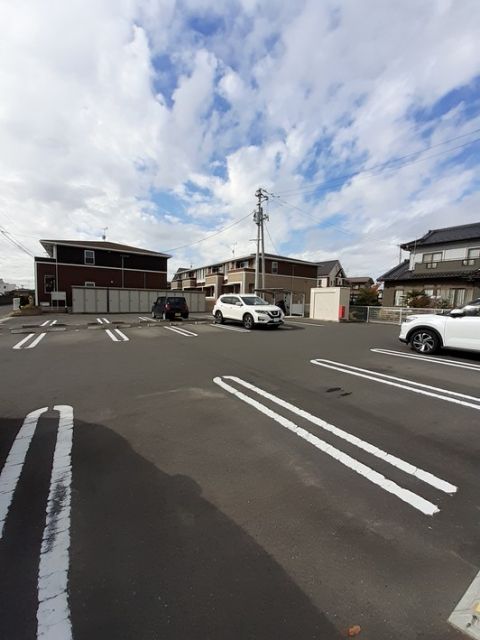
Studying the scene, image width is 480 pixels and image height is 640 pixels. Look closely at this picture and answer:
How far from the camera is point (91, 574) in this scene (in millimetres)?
1854

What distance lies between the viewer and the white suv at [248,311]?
14922 mm

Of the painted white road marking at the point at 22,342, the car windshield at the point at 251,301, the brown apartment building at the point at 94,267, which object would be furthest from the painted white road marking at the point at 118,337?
the brown apartment building at the point at 94,267

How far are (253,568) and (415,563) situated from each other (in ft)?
3.28

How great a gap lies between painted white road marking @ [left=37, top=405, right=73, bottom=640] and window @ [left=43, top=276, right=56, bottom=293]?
31.5 metres

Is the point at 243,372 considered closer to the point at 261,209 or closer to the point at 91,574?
the point at 91,574

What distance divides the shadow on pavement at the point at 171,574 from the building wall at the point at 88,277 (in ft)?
105

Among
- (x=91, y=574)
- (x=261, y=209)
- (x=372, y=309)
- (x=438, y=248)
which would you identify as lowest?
(x=91, y=574)

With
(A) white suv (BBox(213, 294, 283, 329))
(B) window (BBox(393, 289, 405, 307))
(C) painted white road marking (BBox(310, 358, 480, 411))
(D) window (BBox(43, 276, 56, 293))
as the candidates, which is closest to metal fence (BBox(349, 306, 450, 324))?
(B) window (BBox(393, 289, 405, 307))

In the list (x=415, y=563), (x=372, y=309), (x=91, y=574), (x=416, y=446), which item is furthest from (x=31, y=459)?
(x=372, y=309)

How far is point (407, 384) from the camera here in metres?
5.82

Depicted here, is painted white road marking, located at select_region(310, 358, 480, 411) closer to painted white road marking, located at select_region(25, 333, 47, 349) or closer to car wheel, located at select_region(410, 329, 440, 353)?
car wheel, located at select_region(410, 329, 440, 353)

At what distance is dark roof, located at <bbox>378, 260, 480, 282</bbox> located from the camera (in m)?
22.6

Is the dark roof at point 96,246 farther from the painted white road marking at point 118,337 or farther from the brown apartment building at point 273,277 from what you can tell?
the painted white road marking at point 118,337

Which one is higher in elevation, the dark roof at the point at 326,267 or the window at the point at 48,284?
the dark roof at the point at 326,267
